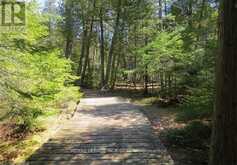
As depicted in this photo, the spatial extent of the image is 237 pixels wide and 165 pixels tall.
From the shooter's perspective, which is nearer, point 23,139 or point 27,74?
point 27,74

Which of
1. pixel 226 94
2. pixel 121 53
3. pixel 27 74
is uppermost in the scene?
pixel 121 53

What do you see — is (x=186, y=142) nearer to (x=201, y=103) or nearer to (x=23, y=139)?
(x=201, y=103)

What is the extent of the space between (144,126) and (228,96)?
16.7 feet

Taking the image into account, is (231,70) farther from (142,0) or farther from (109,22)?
(109,22)

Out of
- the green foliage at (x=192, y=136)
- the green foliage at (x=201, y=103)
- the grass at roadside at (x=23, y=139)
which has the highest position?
the green foliage at (x=201, y=103)

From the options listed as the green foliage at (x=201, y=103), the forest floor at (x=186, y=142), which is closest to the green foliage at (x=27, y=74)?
the forest floor at (x=186, y=142)

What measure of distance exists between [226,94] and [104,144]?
11.7 feet

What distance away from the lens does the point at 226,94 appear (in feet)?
15.6

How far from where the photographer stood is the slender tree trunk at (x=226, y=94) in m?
4.64

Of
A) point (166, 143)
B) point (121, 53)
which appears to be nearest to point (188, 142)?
point (166, 143)

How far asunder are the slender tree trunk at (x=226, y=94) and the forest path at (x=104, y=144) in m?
1.40

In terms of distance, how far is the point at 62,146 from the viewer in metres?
7.39

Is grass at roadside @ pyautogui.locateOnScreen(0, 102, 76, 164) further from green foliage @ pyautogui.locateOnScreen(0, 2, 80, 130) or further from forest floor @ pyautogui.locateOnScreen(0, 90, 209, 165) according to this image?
green foliage @ pyautogui.locateOnScreen(0, 2, 80, 130)

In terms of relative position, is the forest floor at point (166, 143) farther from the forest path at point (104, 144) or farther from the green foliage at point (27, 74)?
the green foliage at point (27, 74)
